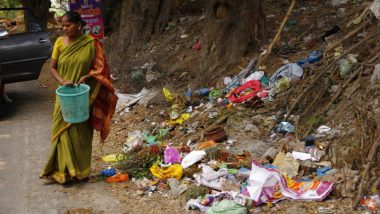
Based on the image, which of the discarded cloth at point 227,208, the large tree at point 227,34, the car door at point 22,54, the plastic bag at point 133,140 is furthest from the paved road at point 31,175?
the large tree at point 227,34

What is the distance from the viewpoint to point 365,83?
22.4ft

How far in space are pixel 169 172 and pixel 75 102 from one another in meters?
1.21

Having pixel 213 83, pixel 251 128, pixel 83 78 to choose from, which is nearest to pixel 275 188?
pixel 251 128

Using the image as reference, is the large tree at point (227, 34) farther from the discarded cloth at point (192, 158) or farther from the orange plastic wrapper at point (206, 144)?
the discarded cloth at point (192, 158)

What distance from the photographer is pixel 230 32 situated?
902 centimetres

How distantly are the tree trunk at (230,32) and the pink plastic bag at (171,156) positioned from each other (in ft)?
7.76

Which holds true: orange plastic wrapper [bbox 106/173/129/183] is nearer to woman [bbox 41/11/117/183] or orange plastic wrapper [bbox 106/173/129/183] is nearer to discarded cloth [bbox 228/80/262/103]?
woman [bbox 41/11/117/183]

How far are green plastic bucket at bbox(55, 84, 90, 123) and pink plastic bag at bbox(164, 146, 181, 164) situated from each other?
99 centimetres

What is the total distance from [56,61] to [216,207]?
7.58ft

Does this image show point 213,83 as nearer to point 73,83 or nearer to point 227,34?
point 227,34

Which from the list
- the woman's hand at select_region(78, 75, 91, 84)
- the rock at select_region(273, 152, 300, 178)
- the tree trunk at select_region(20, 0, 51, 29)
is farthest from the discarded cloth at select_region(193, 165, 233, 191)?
the tree trunk at select_region(20, 0, 51, 29)

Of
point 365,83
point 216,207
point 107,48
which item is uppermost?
point 365,83

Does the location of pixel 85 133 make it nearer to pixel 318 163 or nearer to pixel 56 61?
pixel 56 61

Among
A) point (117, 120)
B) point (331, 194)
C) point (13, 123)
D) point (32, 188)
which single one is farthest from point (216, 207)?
point (13, 123)
